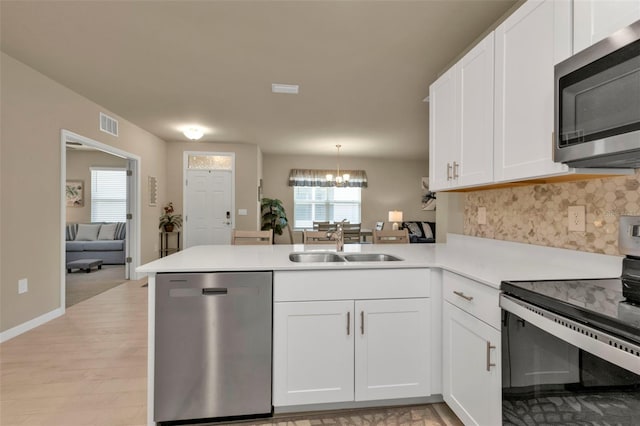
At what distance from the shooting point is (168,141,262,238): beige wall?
255 inches

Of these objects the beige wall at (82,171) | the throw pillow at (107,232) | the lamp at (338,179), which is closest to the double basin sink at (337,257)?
the lamp at (338,179)

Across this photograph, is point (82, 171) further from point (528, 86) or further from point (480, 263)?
point (528, 86)

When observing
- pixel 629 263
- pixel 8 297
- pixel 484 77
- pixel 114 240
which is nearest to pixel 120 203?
pixel 114 240

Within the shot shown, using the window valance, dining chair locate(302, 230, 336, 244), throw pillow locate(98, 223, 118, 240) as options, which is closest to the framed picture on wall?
throw pillow locate(98, 223, 118, 240)

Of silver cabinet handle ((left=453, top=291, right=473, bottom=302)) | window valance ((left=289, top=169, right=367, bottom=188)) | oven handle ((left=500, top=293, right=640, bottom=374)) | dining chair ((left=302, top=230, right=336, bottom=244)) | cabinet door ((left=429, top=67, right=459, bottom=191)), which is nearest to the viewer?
oven handle ((left=500, top=293, right=640, bottom=374))

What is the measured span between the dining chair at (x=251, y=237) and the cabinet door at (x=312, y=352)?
1299mm

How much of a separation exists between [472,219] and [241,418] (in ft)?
6.58

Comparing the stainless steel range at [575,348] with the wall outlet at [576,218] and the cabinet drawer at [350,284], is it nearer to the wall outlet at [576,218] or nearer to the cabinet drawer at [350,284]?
the wall outlet at [576,218]

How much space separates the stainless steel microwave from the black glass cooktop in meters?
0.44

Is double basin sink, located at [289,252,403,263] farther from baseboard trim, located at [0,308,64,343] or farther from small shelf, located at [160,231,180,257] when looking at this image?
small shelf, located at [160,231,180,257]

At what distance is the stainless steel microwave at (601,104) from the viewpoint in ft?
3.11

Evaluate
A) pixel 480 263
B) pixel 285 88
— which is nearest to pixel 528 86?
pixel 480 263

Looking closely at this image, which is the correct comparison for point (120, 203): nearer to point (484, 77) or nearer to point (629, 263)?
point (484, 77)

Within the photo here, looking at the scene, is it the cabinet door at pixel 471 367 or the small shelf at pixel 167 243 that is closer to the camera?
the cabinet door at pixel 471 367
